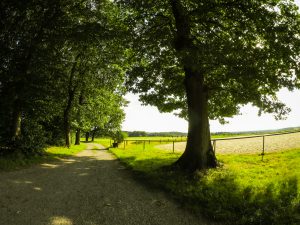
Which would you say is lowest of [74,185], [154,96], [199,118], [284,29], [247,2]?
[74,185]

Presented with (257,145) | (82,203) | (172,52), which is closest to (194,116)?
(172,52)

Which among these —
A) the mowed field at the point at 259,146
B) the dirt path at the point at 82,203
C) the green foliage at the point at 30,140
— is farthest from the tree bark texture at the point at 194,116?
the green foliage at the point at 30,140

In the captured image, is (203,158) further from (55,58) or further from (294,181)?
(55,58)

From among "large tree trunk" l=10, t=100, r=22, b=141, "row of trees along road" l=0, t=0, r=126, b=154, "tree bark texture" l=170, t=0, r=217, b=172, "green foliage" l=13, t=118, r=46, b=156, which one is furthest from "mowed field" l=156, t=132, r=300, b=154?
"large tree trunk" l=10, t=100, r=22, b=141

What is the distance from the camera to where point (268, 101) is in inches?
499

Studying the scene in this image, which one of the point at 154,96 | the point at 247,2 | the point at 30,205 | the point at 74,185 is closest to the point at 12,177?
the point at 74,185

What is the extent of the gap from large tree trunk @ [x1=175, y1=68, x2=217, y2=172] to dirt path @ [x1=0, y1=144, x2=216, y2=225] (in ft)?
11.1

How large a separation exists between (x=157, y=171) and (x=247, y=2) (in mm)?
8850

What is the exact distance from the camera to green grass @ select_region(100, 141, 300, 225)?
685 centimetres

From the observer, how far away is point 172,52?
14109mm

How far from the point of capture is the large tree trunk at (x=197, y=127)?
13.5 meters

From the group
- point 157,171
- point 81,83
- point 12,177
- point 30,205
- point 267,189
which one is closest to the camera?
point 30,205

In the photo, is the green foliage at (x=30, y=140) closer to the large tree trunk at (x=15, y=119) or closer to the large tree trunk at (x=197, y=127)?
the large tree trunk at (x=15, y=119)

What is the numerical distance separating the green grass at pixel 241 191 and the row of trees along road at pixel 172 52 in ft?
6.19
